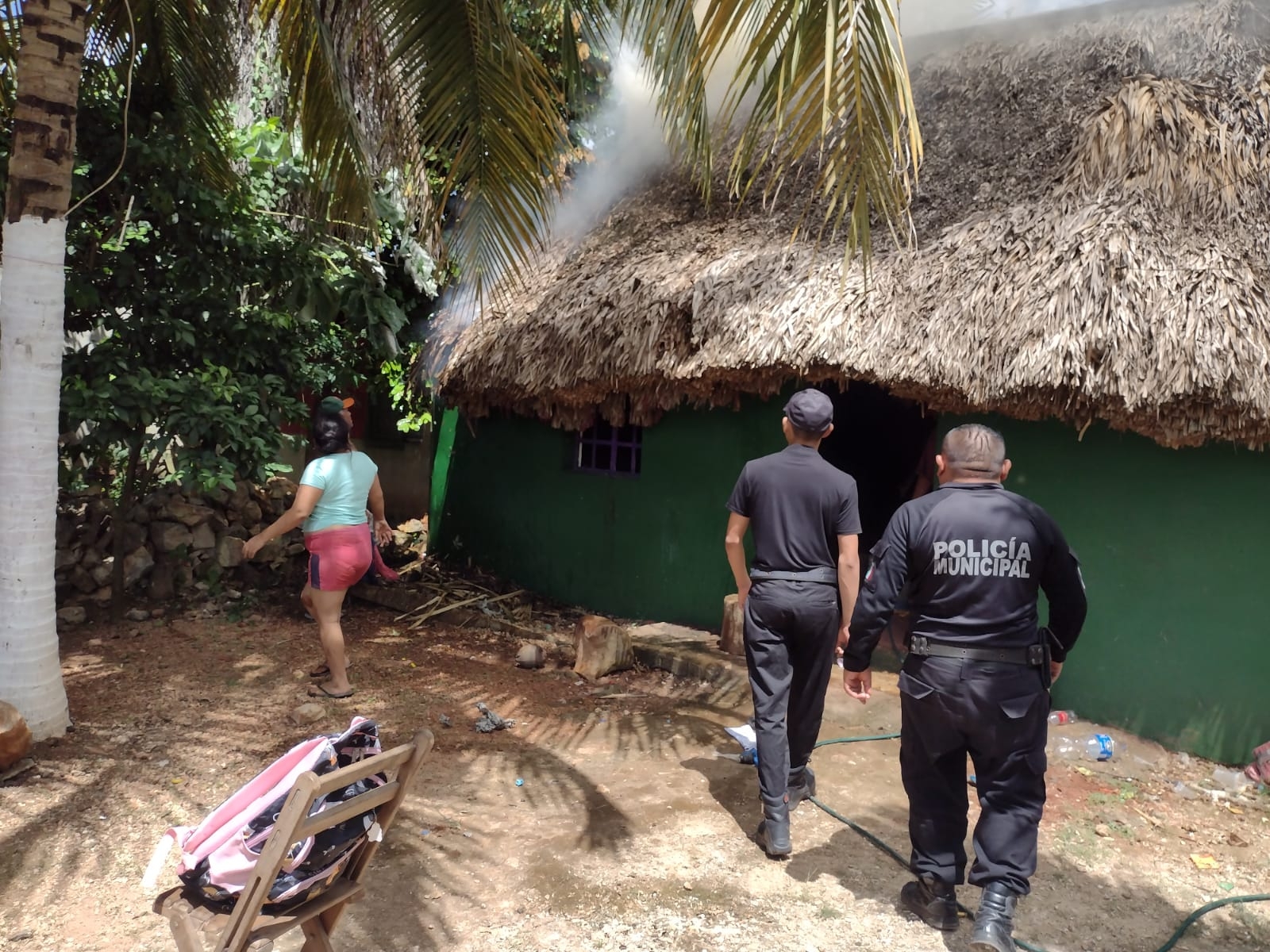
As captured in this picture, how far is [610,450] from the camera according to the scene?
794 centimetres

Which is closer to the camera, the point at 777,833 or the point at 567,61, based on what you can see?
the point at 777,833

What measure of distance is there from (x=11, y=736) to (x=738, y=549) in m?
3.23

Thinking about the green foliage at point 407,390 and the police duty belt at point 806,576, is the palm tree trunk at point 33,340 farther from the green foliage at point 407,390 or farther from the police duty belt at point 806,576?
the green foliage at point 407,390

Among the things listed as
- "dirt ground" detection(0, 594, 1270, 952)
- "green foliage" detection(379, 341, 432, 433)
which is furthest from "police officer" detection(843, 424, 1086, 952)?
"green foliage" detection(379, 341, 432, 433)

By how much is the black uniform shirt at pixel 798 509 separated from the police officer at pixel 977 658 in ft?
1.64

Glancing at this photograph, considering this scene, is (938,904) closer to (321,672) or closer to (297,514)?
(297,514)

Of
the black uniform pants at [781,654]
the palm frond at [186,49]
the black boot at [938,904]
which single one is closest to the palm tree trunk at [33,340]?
the palm frond at [186,49]

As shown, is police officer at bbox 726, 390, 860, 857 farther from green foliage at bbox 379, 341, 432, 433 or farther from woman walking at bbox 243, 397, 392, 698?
green foliage at bbox 379, 341, 432, 433

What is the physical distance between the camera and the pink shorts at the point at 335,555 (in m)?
4.82

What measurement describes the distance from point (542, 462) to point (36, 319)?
462cm

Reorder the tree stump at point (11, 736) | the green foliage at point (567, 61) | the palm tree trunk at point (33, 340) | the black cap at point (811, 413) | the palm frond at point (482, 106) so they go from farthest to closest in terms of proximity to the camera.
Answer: the green foliage at point (567, 61)
the palm frond at point (482, 106)
the palm tree trunk at point (33, 340)
the tree stump at point (11, 736)
the black cap at point (811, 413)

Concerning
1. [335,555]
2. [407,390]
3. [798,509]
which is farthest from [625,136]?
[798,509]

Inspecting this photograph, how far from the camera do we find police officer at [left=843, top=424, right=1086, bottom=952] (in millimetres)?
2797

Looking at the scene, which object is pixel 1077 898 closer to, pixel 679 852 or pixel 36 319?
pixel 679 852
